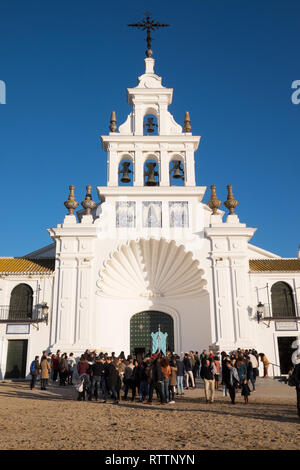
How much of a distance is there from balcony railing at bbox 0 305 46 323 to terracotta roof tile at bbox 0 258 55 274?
2.00 m

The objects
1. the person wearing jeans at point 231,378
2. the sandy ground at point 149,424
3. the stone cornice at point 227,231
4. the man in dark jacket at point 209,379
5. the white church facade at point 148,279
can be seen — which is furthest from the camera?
the stone cornice at point 227,231

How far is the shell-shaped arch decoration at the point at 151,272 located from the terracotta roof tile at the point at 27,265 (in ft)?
11.5

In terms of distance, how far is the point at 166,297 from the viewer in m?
22.8

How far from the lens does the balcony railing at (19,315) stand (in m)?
20.4

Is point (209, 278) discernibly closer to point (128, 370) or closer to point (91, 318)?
point (91, 318)

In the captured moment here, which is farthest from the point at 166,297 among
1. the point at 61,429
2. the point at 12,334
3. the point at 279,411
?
the point at 61,429

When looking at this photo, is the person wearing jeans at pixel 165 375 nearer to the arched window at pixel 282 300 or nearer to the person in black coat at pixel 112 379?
the person in black coat at pixel 112 379

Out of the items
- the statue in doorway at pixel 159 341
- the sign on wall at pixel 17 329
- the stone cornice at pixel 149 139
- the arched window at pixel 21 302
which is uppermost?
the stone cornice at pixel 149 139

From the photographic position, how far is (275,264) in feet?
75.7

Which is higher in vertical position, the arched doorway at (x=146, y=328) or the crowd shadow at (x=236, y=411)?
the arched doorway at (x=146, y=328)

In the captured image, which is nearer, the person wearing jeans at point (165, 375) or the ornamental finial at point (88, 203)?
the person wearing jeans at point (165, 375)

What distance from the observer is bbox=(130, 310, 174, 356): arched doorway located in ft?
71.5

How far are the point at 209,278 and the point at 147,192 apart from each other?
6018 millimetres

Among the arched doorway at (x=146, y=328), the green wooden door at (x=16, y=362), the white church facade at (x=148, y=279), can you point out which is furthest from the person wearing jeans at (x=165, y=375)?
the green wooden door at (x=16, y=362)
